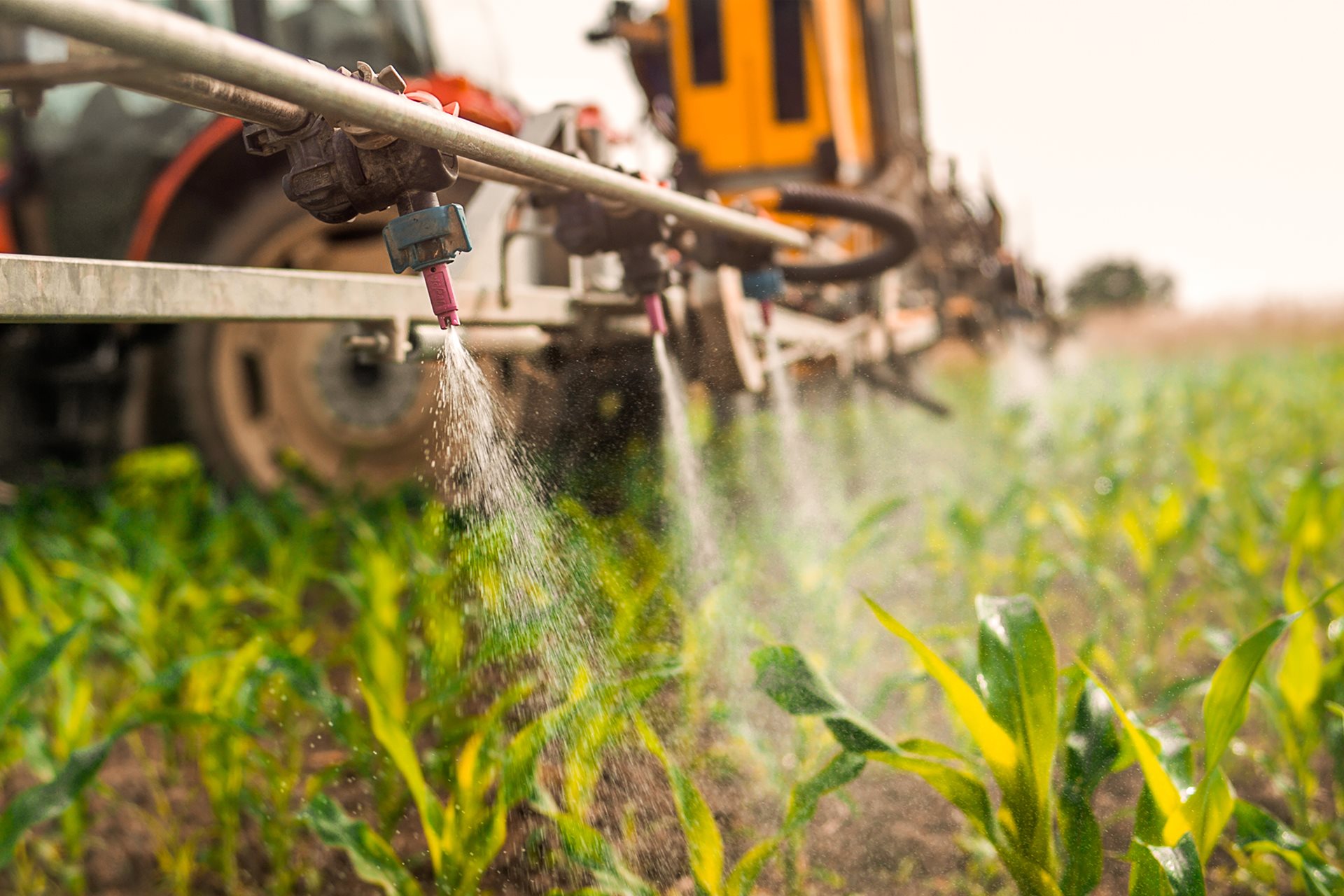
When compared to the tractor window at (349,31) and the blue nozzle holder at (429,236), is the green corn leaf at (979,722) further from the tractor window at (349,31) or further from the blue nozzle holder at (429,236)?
the tractor window at (349,31)

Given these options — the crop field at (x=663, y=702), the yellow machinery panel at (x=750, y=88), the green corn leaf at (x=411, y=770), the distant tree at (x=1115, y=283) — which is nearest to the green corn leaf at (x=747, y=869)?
the crop field at (x=663, y=702)

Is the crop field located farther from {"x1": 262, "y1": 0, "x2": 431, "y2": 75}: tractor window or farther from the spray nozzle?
{"x1": 262, "y1": 0, "x2": 431, "y2": 75}: tractor window

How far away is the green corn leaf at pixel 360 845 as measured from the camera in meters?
1.31

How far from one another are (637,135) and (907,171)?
145 centimetres

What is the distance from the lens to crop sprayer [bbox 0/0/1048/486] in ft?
2.96

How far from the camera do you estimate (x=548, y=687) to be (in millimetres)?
1757

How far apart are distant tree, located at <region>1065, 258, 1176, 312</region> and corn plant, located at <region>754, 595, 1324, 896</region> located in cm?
5134

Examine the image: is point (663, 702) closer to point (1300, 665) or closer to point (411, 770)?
point (411, 770)

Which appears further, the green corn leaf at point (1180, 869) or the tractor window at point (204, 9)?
the tractor window at point (204, 9)

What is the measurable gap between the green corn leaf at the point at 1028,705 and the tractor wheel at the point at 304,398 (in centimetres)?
217

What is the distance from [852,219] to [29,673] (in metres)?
1.88

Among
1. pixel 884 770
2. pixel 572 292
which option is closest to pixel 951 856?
pixel 884 770

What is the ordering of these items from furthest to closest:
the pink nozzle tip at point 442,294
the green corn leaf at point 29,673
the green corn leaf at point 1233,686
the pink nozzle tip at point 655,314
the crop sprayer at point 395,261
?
the pink nozzle tip at point 655,314
the green corn leaf at point 29,673
the green corn leaf at point 1233,686
the pink nozzle tip at point 442,294
the crop sprayer at point 395,261

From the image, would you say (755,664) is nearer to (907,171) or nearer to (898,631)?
(898,631)
